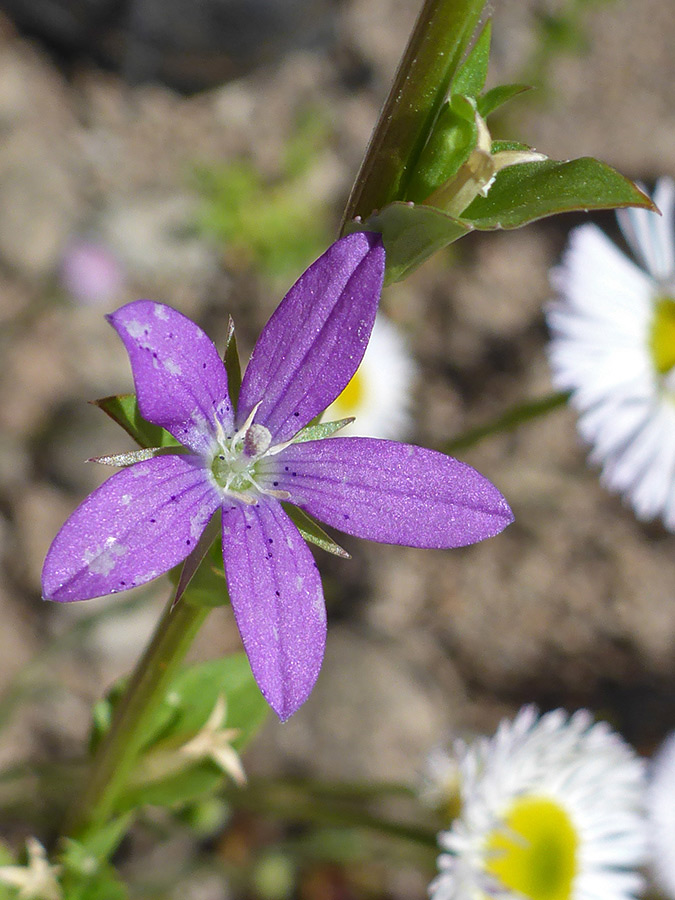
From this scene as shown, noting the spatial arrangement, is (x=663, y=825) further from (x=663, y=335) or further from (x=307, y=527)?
(x=307, y=527)

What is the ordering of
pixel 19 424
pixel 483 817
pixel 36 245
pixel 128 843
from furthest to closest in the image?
pixel 36 245 < pixel 19 424 < pixel 128 843 < pixel 483 817

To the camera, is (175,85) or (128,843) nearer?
(128,843)

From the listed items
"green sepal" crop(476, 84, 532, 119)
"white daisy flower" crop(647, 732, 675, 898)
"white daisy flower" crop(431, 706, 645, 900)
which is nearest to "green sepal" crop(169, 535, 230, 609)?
"green sepal" crop(476, 84, 532, 119)

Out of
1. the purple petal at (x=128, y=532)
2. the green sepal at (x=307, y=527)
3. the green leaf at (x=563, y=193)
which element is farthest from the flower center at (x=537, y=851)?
the green leaf at (x=563, y=193)

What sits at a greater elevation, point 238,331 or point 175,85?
point 175,85

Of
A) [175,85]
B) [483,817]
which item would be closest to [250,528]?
[483,817]

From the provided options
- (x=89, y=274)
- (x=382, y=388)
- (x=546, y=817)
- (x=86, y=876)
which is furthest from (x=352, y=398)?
(x=86, y=876)

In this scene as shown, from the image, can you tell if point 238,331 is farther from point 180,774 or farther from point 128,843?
point 180,774
